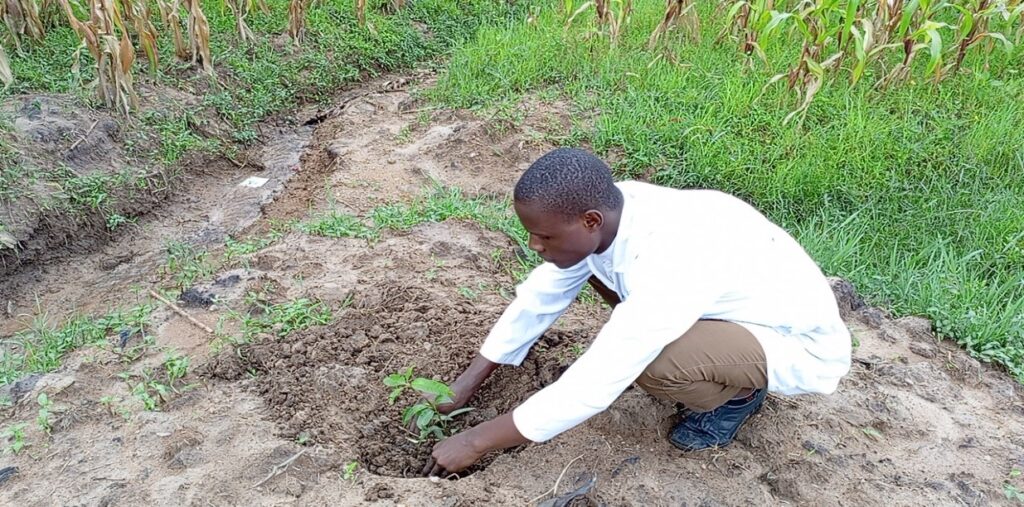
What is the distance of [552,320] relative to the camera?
2355 millimetres

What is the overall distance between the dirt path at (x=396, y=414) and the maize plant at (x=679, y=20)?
205cm

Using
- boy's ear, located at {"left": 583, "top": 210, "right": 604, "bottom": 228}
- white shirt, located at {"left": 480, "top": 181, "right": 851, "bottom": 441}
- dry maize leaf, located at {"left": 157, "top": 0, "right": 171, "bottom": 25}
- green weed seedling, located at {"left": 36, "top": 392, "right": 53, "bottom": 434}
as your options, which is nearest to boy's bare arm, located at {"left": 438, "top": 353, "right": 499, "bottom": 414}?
white shirt, located at {"left": 480, "top": 181, "right": 851, "bottom": 441}

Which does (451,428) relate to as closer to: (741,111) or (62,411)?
(62,411)

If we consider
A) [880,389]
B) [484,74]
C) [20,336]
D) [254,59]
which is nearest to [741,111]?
[484,74]

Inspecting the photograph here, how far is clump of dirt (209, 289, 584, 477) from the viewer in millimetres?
2342

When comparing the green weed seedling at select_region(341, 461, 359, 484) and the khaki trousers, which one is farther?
the green weed seedling at select_region(341, 461, 359, 484)

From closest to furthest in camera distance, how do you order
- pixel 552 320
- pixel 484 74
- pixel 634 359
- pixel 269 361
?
pixel 634 359, pixel 552 320, pixel 269 361, pixel 484 74

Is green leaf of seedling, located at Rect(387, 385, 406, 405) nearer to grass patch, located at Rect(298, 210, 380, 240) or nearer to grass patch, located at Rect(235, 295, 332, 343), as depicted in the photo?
grass patch, located at Rect(235, 295, 332, 343)

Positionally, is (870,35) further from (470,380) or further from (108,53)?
(108,53)

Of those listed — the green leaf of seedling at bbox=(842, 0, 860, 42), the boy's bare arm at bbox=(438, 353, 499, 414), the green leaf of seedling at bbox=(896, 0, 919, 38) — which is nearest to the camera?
the boy's bare arm at bbox=(438, 353, 499, 414)

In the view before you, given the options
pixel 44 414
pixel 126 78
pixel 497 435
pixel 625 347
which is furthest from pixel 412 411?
pixel 126 78

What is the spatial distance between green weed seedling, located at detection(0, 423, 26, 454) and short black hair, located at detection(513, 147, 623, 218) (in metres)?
1.70

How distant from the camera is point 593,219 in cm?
187

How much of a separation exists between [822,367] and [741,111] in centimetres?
239
